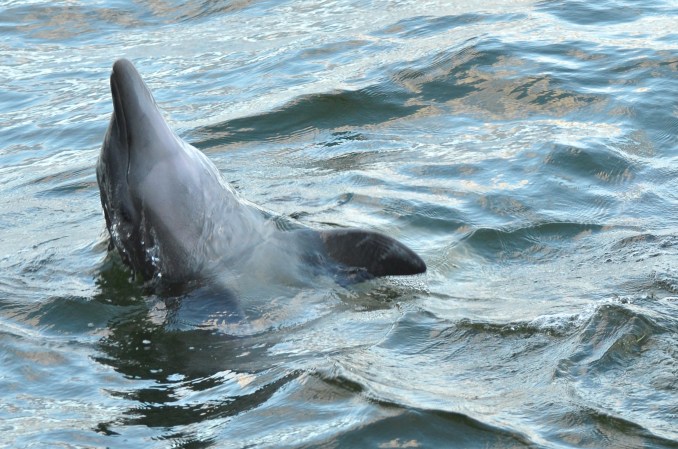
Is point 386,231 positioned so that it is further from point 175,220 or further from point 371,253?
→ point 175,220

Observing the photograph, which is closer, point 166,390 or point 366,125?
point 166,390

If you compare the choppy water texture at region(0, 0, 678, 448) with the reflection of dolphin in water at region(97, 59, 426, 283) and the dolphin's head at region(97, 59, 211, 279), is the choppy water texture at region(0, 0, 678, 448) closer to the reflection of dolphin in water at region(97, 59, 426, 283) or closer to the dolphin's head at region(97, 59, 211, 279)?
the reflection of dolphin in water at region(97, 59, 426, 283)

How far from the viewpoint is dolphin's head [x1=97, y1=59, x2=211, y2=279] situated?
623 cm

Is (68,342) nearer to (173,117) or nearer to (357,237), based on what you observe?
(357,237)

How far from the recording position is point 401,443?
4.37 metres

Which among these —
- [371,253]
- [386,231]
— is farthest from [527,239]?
[371,253]

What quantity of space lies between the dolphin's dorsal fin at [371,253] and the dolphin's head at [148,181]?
32.0 inches

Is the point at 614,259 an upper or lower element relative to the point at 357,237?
lower

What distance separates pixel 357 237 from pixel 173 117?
5009mm

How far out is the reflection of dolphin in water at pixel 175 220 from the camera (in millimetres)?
6219

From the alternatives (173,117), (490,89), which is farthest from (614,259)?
(173,117)

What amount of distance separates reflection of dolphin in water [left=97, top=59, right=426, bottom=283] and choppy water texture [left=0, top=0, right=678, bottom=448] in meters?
0.18

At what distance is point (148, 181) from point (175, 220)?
0.89ft

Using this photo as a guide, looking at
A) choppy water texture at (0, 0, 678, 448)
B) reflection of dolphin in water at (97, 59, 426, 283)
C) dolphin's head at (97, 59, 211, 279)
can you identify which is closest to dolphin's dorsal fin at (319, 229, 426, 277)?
reflection of dolphin in water at (97, 59, 426, 283)
